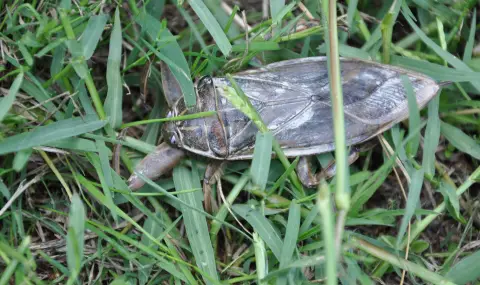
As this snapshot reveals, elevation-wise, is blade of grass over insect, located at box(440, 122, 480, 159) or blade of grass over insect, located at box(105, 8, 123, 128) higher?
blade of grass over insect, located at box(105, 8, 123, 128)

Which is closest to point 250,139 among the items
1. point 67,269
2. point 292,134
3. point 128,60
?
point 292,134

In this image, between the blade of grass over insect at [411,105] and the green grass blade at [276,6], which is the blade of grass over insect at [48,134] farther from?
the blade of grass over insect at [411,105]

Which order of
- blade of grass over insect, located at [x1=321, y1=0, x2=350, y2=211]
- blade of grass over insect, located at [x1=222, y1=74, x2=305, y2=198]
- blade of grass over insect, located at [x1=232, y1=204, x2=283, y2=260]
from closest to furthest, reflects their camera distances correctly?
blade of grass over insect, located at [x1=321, y1=0, x2=350, y2=211] < blade of grass over insect, located at [x1=222, y1=74, x2=305, y2=198] < blade of grass over insect, located at [x1=232, y1=204, x2=283, y2=260]

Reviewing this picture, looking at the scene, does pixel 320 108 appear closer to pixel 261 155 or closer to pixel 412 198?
pixel 261 155

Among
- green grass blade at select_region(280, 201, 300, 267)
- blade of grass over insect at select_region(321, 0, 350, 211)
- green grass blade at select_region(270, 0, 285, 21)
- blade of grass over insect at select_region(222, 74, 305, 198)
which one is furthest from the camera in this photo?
green grass blade at select_region(270, 0, 285, 21)

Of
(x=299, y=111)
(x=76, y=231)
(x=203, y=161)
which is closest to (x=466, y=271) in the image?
(x=299, y=111)

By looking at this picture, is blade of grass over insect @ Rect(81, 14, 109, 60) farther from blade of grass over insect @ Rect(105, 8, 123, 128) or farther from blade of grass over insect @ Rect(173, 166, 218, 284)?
blade of grass over insect @ Rect(173, 166, 218, 284)

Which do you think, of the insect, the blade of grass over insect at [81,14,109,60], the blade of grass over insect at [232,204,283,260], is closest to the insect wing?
the insect
